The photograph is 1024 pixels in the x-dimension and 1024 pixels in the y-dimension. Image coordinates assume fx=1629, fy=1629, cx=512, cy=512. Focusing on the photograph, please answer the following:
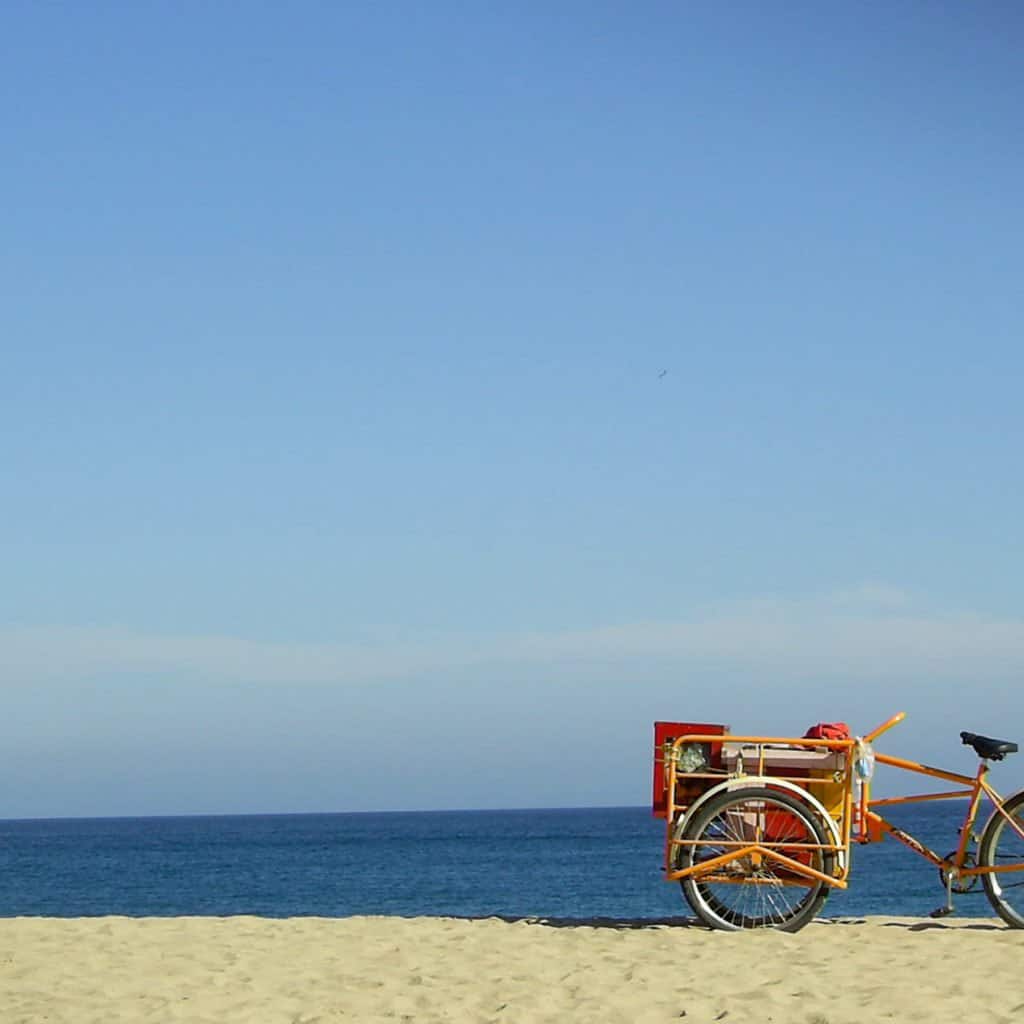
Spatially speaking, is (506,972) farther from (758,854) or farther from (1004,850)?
Result: (1004,850)

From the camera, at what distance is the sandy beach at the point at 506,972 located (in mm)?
8578

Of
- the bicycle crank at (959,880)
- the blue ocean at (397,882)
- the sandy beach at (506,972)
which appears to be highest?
the bicycle crank at (959,880)

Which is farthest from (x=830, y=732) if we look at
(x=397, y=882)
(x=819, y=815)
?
(x=397, y=882)

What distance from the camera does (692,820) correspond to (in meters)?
11.1

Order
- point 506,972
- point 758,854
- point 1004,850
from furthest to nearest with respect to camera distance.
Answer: point 1004,850
point 758,854
point 506,972

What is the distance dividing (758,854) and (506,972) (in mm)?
2163

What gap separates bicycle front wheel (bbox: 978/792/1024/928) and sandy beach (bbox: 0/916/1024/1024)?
0.63 ft

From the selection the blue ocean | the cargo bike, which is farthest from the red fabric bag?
the blue ocean

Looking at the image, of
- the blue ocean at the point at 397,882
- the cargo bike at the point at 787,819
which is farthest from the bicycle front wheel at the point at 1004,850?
the blue ocean at the point at 397,882

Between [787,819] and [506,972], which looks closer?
[506,972]

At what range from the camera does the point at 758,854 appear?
35.8 feet

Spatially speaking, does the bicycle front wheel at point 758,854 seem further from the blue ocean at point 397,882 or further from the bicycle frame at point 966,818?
the blue ocean at point 397,882

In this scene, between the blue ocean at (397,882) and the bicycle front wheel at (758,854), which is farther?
the blue ocean at (397,882)

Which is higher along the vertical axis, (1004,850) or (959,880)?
(1004,850)
